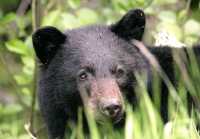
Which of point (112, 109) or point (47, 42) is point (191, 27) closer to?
point (47, 42)

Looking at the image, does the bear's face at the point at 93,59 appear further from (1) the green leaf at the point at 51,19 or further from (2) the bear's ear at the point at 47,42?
(1) the green leaf at the point at 51,19

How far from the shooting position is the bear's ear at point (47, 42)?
632cm

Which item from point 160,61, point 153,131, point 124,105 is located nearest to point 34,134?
point 160,61

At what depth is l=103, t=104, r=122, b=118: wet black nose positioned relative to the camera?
5.63 m

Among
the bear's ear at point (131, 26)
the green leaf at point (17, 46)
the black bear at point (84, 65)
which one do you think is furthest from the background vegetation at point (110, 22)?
the bear's ear at point (131, 26)

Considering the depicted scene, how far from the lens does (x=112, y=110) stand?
222 inches

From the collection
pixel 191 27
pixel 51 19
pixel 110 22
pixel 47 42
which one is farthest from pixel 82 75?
pixel 110 22

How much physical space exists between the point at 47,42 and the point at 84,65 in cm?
42

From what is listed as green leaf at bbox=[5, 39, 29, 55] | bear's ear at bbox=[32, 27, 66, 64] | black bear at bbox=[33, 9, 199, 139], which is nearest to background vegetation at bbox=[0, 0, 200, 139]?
green leaf at bbox=[5, 39, 29, 55]

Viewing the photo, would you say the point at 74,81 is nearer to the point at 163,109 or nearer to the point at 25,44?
the point at 163,109

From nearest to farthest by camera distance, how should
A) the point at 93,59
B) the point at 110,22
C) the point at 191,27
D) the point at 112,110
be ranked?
1. the point at 112,110
2. the point at 93,59
3. the point at 191,27
4. the point at 110,22

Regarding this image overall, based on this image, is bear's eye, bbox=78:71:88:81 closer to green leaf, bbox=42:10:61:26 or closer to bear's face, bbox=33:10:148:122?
bear's face, bbox=33:10:148:122

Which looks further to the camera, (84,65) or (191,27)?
(191,27)

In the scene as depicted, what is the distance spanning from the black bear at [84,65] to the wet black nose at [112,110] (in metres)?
0.25
